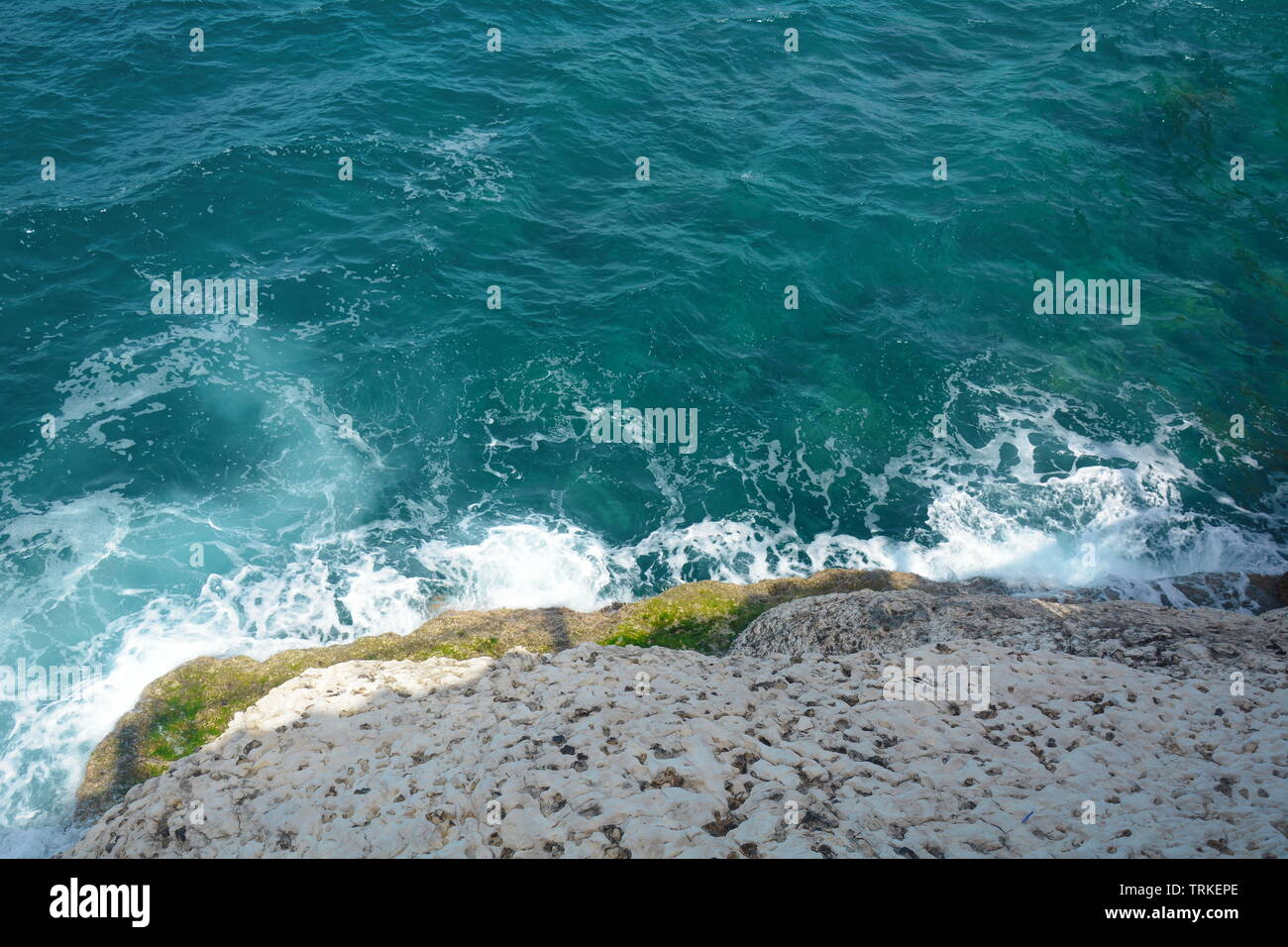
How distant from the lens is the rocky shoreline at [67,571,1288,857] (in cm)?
1330

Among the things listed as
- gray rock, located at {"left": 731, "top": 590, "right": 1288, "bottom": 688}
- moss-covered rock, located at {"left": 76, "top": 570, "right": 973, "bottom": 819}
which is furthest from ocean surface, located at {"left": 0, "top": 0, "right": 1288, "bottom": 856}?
gray rock, located at {"left": 731, "top": 590, "right": 1288, "bottom": 688}

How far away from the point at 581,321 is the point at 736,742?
20890mm

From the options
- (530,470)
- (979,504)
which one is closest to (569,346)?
(530,470)

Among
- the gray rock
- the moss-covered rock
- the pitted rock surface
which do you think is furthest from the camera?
the moss-covered rock

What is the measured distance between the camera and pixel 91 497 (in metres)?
27.5

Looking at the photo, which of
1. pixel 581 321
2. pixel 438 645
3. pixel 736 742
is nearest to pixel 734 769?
pixel 736 742

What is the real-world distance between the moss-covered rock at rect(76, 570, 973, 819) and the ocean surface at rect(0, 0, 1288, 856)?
5.33 feet

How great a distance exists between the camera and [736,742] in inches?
605

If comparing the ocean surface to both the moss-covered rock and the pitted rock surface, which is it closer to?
the moss-covered rock

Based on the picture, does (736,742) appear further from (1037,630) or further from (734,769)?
(1037,630)

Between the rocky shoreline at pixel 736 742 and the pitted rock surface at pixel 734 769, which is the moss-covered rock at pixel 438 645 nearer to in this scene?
the rocky shoreline at pixel 736 742

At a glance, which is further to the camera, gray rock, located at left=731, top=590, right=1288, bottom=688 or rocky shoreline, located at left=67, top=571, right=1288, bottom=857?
gray rock, located at left=731, top=590, right=1288, bottom=688

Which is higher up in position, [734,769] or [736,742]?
[736,742]

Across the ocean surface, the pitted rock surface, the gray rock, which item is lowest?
the pitted rock surface
